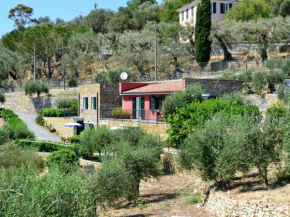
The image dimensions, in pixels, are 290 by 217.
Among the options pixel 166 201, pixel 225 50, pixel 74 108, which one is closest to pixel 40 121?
pixel 74 108

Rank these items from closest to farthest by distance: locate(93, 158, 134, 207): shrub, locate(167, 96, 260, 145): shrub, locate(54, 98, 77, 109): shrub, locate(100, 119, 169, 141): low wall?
locate(93, 158, 134, 207): shrub, locate(167, 96, 260, 145): shrub, locate(100, 119, 169, 141): low wall, locate(54, 98, 77, 109): shrub

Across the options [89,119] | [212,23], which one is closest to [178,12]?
[212,23]

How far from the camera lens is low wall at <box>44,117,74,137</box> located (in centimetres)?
3906

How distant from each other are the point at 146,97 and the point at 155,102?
111 centimetres

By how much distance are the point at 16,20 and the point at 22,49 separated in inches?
1227

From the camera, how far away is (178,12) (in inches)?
3041

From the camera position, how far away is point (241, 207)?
1488cm

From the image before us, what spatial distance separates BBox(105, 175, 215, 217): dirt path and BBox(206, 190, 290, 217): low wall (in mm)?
456

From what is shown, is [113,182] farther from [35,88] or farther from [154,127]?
[35,88]

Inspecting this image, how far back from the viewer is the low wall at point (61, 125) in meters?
39.1

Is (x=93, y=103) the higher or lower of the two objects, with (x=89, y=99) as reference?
lower

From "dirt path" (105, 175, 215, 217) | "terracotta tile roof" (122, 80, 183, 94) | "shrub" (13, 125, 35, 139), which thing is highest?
"terracotta tile roof" (122, 80, 183, 94)

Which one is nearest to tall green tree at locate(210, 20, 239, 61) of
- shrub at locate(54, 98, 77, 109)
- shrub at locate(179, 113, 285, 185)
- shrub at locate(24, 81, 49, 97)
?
shrub at locate(54, 98, 77, 109)

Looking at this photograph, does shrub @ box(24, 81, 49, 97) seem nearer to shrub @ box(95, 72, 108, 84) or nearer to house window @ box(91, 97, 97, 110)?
shrub @ box(95, 72, 108, 84)
